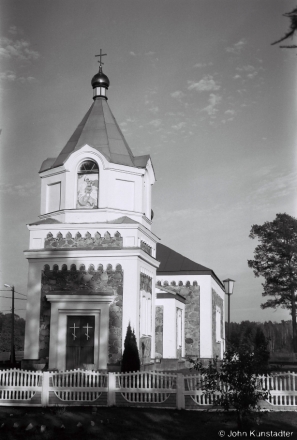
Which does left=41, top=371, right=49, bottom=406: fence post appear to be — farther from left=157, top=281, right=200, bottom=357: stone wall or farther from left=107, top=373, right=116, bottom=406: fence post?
left=157, top=281, right=200, bottom=357: stone wall

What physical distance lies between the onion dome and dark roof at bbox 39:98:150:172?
94cm

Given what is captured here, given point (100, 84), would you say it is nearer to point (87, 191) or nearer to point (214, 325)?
point (87, 191)

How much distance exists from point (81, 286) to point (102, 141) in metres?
5.72

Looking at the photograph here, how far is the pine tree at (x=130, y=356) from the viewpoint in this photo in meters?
15.9

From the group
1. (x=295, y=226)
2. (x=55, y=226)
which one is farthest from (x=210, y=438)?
(x=295, y=226)

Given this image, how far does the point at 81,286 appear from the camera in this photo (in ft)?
59.0

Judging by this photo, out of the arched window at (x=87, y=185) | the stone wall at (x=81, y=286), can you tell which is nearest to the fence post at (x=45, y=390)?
the stone wall at (x=81, y=286)

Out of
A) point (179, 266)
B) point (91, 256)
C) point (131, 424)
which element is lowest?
point (131, 424)

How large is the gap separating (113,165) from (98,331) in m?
6.03

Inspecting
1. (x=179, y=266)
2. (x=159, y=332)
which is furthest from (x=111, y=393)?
(x=179, y=266)

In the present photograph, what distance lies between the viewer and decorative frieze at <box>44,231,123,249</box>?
18281 millimetres

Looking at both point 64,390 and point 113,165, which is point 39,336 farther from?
point 113,165

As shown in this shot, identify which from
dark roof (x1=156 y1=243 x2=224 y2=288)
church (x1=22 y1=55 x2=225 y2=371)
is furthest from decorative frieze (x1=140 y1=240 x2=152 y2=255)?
dark roof (x1=156 y1=243 x2=224 y2=288)

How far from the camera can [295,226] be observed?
113ft
